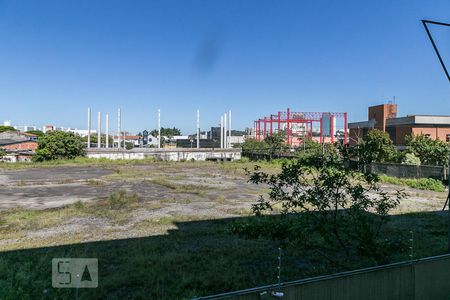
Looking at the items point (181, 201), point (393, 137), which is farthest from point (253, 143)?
point (181, 201)

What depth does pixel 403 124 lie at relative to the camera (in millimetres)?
51188

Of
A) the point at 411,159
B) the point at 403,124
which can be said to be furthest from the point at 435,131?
the point at 411,159

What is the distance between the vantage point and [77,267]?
4531 millimetres

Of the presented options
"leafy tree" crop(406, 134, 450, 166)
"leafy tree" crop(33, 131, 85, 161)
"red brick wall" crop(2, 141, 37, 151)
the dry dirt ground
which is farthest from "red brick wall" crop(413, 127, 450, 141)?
"red brick wall" crop(2, 141, 37, 151)

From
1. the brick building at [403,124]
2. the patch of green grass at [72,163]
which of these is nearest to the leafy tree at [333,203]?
the patch of green grass at [72,163]

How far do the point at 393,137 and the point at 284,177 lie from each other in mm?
55398

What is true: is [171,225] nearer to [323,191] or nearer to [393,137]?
[323,191]

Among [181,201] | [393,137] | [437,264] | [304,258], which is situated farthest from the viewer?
[393,137]

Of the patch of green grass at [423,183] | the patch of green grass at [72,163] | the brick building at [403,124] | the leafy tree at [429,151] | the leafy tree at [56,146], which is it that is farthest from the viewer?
the brick building at [403,124]
